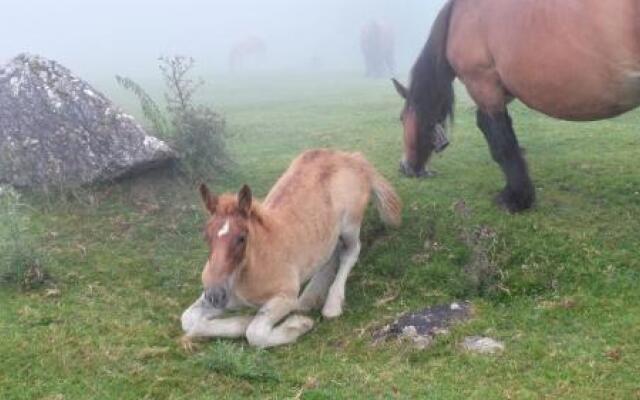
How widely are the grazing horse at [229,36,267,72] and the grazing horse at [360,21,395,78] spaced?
37.6 feet

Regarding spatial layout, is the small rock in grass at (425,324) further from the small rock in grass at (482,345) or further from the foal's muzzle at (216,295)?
the foal's muzzle at (216,295)

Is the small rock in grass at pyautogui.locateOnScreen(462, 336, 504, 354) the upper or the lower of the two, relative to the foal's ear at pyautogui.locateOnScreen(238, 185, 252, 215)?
lower

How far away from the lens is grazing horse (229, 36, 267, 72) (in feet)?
165

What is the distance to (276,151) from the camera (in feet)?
40.9

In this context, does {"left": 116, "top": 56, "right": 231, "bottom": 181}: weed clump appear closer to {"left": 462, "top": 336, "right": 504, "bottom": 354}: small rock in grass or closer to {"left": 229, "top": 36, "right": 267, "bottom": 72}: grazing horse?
{"left": 462, "top": 336, "right": 504, "bottom": 354}: small rock in grass

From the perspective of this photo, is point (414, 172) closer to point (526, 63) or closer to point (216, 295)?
point (526, 63)

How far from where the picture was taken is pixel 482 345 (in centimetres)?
523

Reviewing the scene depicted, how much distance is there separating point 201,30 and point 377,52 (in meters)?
45.6

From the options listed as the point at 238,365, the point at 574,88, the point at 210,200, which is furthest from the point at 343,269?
the point at 574,88

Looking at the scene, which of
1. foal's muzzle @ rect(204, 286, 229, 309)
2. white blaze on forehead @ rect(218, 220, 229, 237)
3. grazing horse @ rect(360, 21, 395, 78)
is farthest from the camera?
grazing horse @ rect(360, 21, 395, 78)

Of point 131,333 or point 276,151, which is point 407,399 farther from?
point 276,151

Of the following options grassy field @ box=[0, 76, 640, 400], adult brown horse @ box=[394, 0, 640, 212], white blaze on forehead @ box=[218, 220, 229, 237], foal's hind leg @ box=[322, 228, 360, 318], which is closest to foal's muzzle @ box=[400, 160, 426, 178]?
grassy field @ box=[0, 76, 640, 400]

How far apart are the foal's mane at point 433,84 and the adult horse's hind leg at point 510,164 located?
0.77 m

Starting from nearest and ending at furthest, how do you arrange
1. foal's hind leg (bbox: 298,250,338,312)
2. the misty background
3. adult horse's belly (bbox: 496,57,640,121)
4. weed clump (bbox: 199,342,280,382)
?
weed clump (bbox: 199,342,280,382) < adult horse's belly (bbox: 496,57,640,121) < foal's hind leg (bbox: 298,250,338,312) < the misty background
